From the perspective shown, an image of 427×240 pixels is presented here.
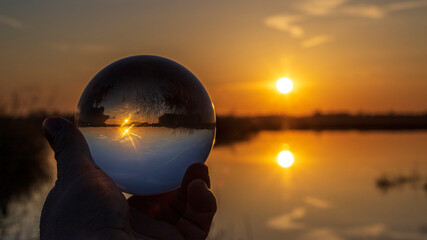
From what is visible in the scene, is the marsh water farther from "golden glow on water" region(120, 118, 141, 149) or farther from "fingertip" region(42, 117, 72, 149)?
"golden glow on water" region(120, 118, 141, 149)

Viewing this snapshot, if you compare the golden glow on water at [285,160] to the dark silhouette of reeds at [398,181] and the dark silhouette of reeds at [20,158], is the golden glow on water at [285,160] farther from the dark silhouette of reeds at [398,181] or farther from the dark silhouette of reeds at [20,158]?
the dark silhouette of reeds at [20,158]

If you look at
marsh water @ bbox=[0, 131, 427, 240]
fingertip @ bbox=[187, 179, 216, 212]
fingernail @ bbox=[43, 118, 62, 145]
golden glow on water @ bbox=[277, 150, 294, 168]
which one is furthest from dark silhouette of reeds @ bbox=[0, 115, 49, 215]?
golden glow on water @ bbox=[277, 150, 294, 168]

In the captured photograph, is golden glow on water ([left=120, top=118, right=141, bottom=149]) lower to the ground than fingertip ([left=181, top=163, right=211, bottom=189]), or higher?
lower

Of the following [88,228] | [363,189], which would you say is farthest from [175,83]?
[363,189]

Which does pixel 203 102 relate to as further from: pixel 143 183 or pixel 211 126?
pixel 143 183

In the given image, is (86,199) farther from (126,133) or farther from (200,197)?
(200,197)

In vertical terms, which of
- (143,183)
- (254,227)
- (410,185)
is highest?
(410,185)
